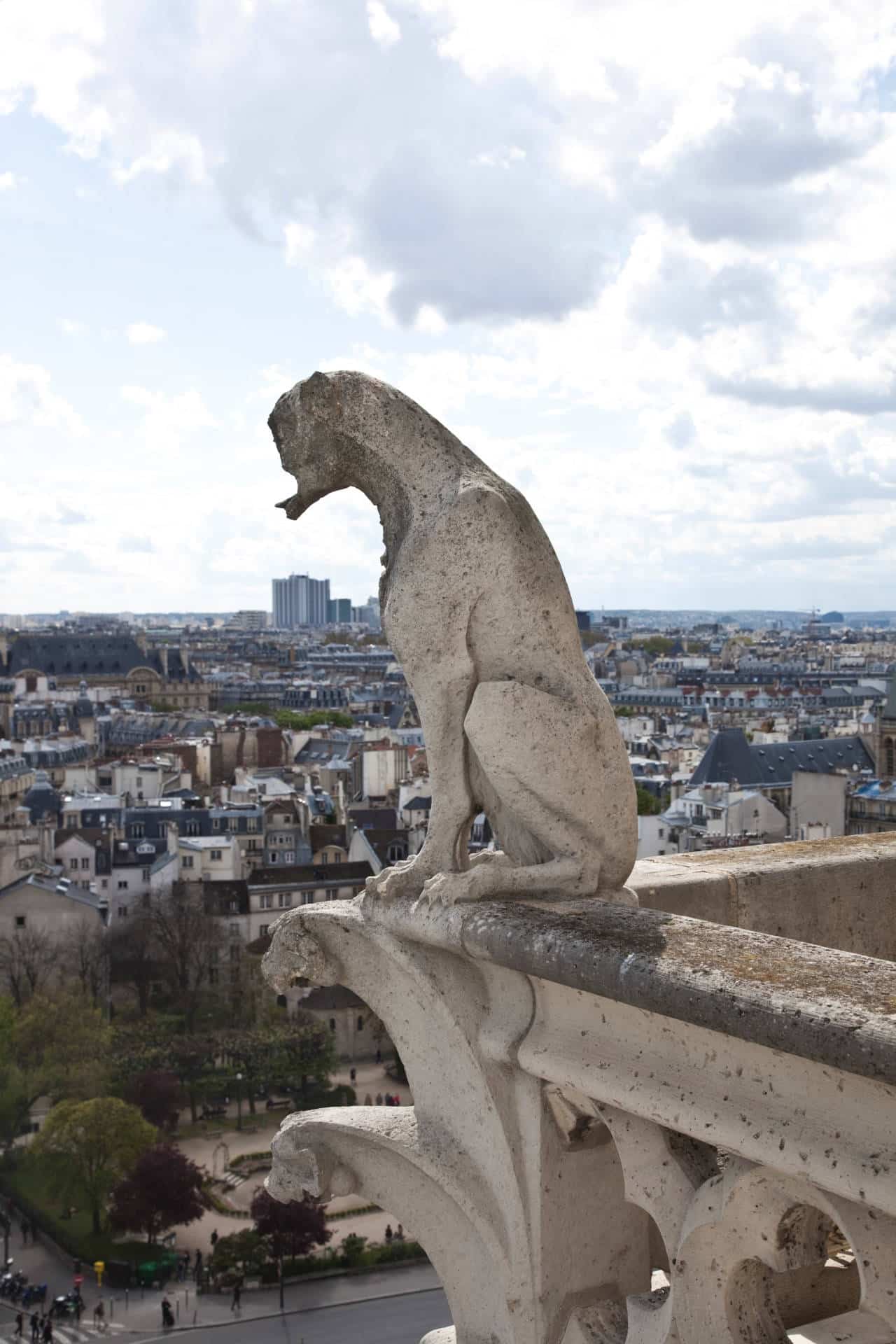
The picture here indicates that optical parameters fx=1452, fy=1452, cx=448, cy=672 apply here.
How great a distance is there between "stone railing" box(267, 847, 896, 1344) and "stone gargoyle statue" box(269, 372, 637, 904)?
168 mm

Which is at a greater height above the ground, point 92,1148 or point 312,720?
point 312,720

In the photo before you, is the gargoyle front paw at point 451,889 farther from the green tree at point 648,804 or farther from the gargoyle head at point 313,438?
the green tree at point 648,804

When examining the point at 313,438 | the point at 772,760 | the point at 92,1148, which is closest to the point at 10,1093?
the point at 92,1148

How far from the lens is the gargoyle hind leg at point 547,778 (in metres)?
2.81

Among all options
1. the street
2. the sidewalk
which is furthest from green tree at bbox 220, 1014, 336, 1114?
the street

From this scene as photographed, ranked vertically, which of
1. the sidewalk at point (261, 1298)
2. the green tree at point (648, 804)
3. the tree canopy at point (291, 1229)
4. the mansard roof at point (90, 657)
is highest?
the mansard roof at point (90, 657)

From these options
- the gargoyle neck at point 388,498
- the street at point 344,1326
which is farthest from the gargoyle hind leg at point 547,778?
the street at point 344,1326

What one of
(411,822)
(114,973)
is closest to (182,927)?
(114,973)

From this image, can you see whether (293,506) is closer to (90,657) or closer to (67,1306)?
(67,1306)

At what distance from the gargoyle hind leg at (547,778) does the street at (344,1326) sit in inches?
787

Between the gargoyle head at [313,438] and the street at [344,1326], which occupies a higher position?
the gargoyle head at [313,438]

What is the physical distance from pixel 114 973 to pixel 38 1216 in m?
9.22

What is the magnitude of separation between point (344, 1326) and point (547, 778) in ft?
69.9

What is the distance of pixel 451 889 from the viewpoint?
8.86ft
